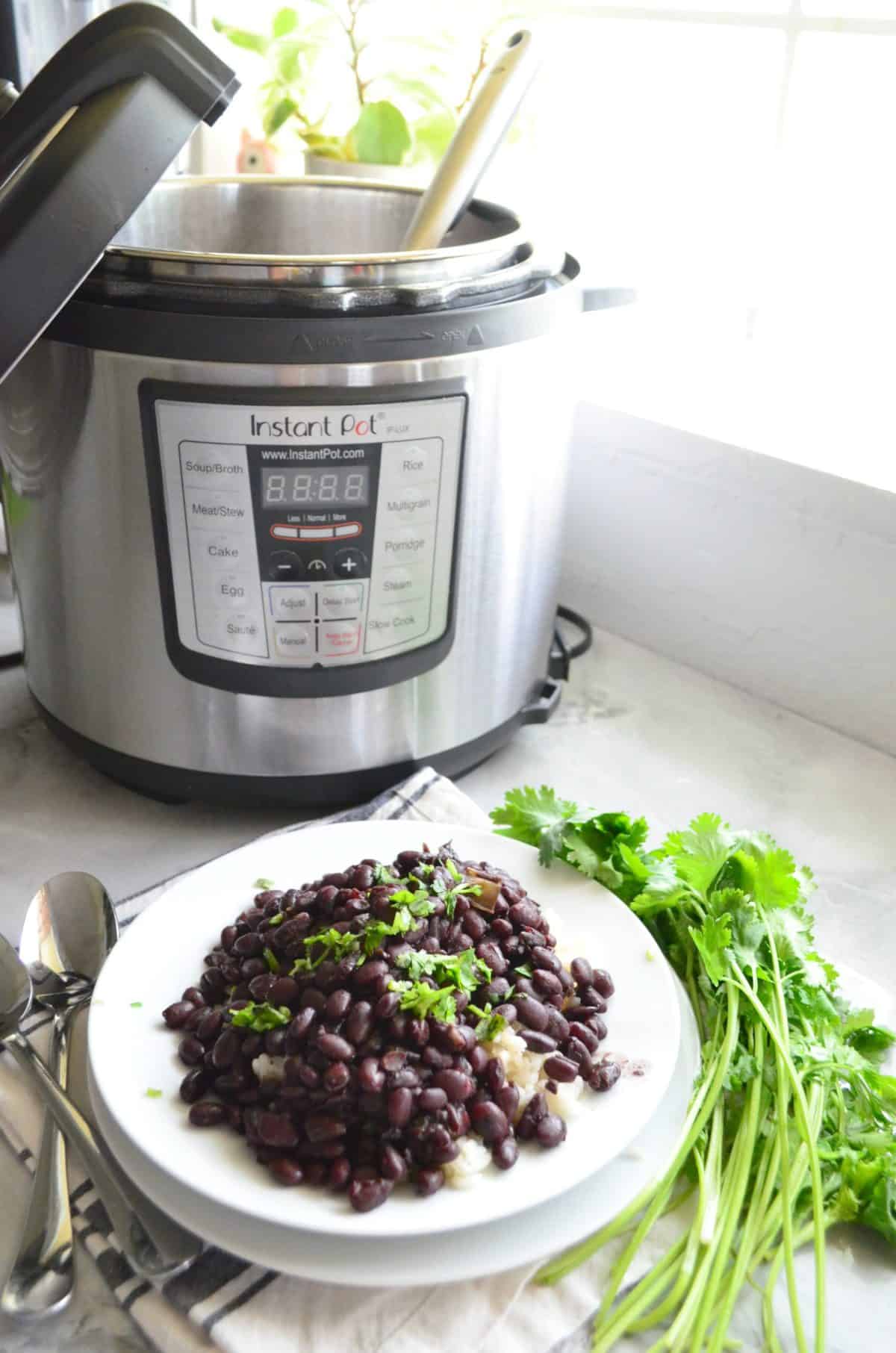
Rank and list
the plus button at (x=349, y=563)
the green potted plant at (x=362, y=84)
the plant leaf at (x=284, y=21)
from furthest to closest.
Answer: the plant leaf at (x=284, y=21), the green potted plant at (x=362, y=84), the plus button at (x=349, y=563)

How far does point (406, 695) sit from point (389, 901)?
21 centimetres

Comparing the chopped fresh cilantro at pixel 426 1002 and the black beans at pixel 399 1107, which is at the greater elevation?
the chopped fresh cilantro at pixel 426 1002

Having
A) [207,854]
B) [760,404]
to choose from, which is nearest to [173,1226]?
[207,854]

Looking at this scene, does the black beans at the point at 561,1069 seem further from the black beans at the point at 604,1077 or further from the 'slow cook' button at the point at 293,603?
the 'slow cook' button at the point at 293,603

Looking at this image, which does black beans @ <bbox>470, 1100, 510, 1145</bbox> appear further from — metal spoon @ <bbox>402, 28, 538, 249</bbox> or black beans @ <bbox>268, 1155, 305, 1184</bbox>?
metal spoon @ <bbox>402, 28, 538, 249</bbox>

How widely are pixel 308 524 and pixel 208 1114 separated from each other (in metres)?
0.33

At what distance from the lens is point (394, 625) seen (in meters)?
0.75

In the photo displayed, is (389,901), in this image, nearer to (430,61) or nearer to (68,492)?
Answer: (68,492)

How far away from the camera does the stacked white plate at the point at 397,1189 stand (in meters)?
0.49

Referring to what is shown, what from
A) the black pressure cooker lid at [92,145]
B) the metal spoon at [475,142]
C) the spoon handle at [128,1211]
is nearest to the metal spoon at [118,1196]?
the spoon handle at [128,1211]

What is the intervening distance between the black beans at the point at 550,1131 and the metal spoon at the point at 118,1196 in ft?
0.49

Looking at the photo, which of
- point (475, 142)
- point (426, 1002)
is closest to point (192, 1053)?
point (426, 1002)

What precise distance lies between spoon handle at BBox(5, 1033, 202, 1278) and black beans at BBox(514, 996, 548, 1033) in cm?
17

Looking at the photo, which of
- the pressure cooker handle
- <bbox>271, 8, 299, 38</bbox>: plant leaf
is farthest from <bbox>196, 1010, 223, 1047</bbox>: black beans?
<bbox>271, 8, 299, 38</bbox>: plant leaf
